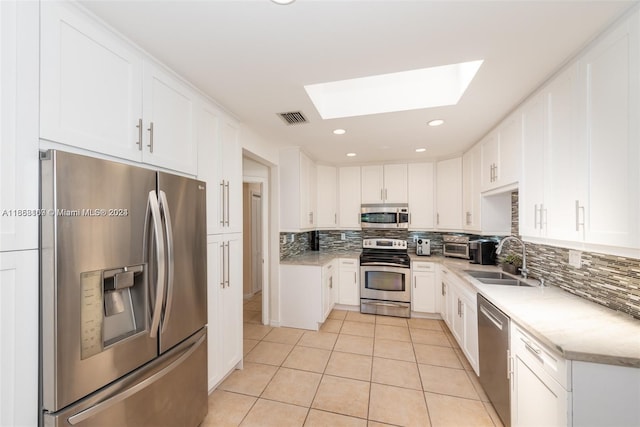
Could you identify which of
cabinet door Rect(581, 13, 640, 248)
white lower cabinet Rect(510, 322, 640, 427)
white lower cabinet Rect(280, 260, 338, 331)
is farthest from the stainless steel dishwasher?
white lower cabinet Rect(280, 260, 338, 331)

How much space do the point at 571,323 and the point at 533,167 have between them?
1095mm

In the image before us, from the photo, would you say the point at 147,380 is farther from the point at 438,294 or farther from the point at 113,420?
the point at 438,294

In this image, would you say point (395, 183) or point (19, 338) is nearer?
point (19, 338)

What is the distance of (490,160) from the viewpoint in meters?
2.77

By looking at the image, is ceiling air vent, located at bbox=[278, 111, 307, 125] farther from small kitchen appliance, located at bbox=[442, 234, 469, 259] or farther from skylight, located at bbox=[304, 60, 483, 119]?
small kitchen appliance, located at bbox=[442, 234, 469, 259]

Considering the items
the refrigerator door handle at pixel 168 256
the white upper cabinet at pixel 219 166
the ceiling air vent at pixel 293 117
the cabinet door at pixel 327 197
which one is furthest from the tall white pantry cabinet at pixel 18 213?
the cabinet door at pixel 327 197

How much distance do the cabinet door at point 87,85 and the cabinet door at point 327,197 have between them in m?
3.08

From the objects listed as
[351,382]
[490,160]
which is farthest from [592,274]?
[351,382]

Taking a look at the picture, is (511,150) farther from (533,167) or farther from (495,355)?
(495,355)

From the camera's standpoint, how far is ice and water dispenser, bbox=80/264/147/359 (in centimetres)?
111

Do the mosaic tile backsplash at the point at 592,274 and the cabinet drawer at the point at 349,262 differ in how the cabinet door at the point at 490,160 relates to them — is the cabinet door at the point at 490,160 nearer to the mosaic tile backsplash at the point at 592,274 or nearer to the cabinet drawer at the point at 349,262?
the mosaic tile backsplash at the point at 592,274

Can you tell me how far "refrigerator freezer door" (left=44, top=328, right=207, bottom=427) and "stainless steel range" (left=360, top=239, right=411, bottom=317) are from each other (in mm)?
2588

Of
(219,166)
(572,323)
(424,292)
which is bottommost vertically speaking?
(424,292)

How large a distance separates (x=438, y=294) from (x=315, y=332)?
180 cm
